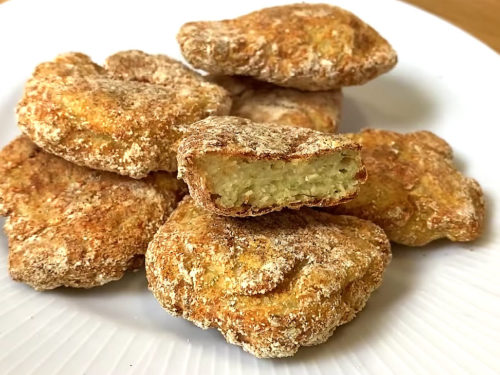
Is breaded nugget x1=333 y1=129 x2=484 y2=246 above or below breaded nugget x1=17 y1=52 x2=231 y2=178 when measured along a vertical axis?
below

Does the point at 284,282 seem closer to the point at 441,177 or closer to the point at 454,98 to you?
the point at 441,177

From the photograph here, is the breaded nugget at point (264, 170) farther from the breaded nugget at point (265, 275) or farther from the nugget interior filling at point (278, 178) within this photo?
the breaded nugget at point (265, 275)

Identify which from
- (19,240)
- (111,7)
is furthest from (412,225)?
(111,7)

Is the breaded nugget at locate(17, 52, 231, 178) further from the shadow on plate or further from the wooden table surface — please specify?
the wooden table surface

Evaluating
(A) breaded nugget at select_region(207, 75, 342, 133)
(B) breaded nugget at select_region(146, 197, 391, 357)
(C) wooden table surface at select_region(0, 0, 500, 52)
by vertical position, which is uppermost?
(A) breaded nugget at select_region(207, 75, 342, 133)

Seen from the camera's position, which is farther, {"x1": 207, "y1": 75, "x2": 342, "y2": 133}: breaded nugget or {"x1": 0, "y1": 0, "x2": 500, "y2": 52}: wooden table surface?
{"x1": 0, "y1": 0, "x2": 500, "y2": 52}: wooden table surface

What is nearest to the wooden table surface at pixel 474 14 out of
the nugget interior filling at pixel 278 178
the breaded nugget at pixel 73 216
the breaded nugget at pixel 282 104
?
the breaded nugget at pixel 282 104

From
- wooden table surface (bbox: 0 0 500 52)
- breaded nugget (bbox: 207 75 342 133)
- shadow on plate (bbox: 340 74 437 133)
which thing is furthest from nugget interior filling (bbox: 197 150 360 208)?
wooden table surface (bbox: 0 0 500 52)
